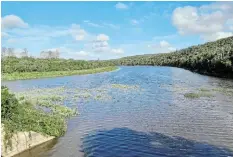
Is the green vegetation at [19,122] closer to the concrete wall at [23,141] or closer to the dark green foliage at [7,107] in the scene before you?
the dark green foliage at [7,107]

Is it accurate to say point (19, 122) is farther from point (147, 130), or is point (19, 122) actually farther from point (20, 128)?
point (147, 130)

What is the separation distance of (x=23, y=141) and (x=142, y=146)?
9.64 metres

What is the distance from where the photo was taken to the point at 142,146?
27.3 m

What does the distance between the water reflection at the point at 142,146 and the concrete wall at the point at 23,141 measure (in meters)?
3.83

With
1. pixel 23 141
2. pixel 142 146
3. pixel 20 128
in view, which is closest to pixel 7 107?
pixel 20 128

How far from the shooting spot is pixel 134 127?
34.2m

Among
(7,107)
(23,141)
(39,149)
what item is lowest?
(39,149)

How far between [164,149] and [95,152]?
5429 millimetres

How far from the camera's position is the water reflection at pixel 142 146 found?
1003 inches

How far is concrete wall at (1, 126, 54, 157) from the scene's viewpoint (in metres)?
25.6

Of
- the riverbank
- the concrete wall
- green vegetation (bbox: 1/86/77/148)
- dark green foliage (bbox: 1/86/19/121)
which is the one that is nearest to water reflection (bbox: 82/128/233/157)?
green vegetation (bbox: 1/86/77/148)

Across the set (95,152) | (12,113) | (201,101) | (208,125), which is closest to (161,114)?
(208,125)

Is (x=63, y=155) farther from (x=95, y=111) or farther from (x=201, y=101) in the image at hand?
(x=201, y=101)

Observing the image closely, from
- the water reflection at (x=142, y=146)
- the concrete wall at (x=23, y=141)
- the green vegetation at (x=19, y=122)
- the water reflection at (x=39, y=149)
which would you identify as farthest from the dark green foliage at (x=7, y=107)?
the water reflection at (x=142, y=146)
